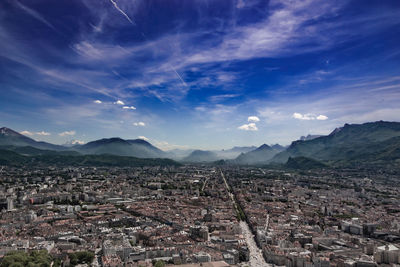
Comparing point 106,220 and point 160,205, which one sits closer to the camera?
point 106,220

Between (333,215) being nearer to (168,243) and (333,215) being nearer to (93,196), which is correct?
(168,243)

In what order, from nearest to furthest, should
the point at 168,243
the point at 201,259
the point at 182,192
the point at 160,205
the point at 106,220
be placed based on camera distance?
the point at 201,259 < the point at 168,243 < the point at 106,220 < the point at 160,205 < the point at 182,192

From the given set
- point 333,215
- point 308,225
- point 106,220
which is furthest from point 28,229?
point 333,215

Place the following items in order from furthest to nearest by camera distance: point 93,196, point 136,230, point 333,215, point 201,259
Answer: point 93,196, point 333,215, point 136,230, point 201,259

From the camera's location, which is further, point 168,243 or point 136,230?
point 136,230

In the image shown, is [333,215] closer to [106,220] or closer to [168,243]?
[168,243]

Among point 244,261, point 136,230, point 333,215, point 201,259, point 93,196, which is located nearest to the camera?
point 201,259

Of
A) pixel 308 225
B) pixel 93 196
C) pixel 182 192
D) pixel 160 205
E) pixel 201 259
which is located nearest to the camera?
pixel 201 259

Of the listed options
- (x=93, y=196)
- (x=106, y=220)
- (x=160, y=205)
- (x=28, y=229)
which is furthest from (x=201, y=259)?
(x=93, y=196)
